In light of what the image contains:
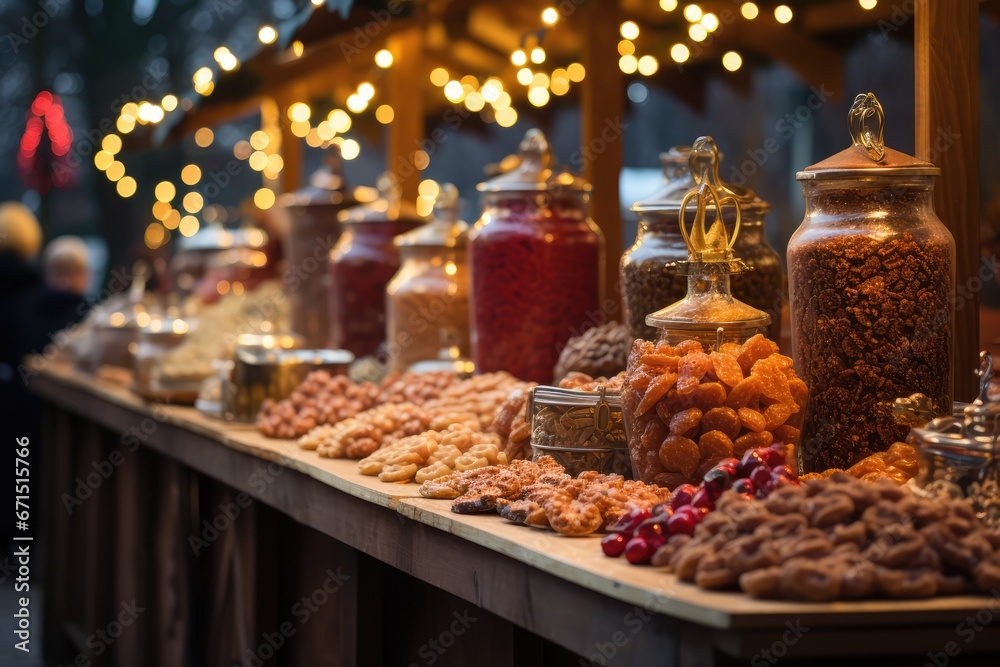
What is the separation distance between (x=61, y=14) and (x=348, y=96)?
6879mm

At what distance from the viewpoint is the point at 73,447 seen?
17.4 feet

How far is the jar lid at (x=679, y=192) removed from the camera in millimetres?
2404

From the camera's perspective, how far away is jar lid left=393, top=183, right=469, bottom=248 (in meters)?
3.52

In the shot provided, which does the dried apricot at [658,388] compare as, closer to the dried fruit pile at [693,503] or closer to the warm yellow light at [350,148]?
the dried fruit pile at [693,503]

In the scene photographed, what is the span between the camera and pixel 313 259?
4367 millimetres

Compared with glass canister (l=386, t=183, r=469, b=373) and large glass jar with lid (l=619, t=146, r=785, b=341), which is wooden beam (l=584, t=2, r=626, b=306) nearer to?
glass canister (l=386, t=183, r=469, b=373)

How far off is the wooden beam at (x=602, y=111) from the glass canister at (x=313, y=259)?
3.36 ft

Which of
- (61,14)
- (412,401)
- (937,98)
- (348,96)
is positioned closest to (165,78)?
(61,14)

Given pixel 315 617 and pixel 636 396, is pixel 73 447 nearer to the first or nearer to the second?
pixel 315 617

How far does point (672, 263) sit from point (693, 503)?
84 centimetres

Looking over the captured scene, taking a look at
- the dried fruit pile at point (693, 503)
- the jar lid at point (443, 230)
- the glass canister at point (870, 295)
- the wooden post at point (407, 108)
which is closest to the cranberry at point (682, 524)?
the dried fruit pile at point (693, 503)

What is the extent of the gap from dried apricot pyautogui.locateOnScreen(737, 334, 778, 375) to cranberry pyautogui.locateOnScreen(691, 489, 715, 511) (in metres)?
0.32

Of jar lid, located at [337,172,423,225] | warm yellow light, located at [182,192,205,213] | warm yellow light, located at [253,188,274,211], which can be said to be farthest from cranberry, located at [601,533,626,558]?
warm yellow light, located at [182,192,205,213]

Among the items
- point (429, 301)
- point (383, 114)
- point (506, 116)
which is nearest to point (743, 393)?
point (429, 301)
